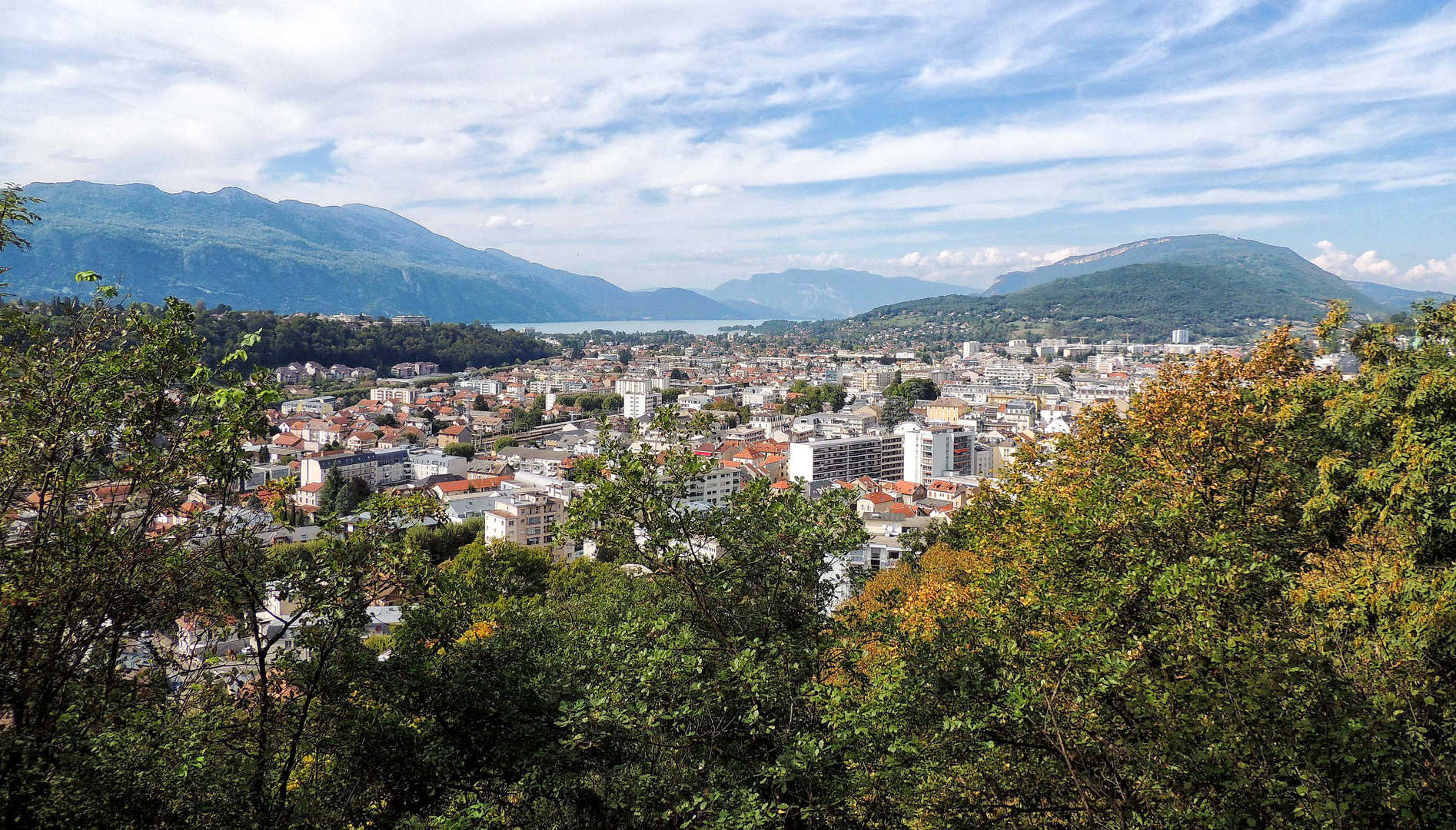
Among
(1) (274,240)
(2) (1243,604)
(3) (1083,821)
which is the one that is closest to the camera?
(3) (1083,821)

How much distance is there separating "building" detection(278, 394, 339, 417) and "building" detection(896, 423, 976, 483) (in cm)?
3784

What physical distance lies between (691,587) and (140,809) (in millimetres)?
2228

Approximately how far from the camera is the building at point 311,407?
52.3 metres

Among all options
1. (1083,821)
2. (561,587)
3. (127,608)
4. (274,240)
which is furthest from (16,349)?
(274,240)

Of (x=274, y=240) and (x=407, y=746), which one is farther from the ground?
(x=274, y=240)

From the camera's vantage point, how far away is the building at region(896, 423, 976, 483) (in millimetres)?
37625

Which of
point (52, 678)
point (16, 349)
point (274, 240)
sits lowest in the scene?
point (52, 678)

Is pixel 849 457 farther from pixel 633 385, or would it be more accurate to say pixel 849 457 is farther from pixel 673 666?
pixel 673 666

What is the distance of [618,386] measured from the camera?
Answer: 224 ft

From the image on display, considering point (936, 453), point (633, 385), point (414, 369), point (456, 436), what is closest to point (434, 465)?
point (456, 436)

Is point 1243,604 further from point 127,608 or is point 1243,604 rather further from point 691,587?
point 127,608

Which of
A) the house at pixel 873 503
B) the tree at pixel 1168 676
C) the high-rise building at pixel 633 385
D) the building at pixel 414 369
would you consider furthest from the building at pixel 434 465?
the building at pixel 414 369

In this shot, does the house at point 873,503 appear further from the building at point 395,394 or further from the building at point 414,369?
the building at point 414,369

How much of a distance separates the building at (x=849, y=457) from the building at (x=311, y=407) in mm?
33878
